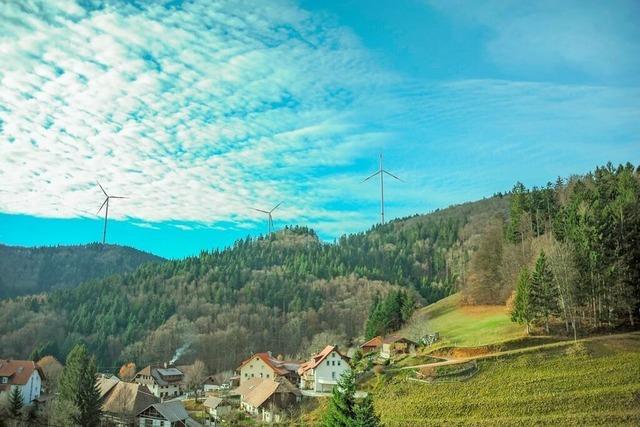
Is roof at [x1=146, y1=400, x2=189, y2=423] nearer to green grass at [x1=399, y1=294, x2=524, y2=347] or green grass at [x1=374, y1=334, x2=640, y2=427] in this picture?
green grass at [x1=374, y1=334, x2=640, y2=427]

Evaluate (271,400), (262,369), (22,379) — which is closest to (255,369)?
(262,369)

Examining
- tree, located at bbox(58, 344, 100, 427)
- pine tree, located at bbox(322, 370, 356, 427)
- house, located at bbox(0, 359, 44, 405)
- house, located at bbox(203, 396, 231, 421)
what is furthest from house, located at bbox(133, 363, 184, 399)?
pine tree, located at bbox(322, 370, 356, 427)

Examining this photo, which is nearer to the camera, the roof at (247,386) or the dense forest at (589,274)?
the dense forest at (589,274)

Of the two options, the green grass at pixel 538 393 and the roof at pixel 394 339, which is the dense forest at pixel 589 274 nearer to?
the green grass at pixel 538 393

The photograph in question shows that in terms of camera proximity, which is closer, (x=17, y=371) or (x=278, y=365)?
(x=17, y=371)

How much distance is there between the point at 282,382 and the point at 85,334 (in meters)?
90.9

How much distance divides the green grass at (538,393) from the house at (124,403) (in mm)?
30516

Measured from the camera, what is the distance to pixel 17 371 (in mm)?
69500

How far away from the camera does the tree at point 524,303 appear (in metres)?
56.4

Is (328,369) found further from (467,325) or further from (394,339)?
(467,325)

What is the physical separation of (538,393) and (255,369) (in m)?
50.0

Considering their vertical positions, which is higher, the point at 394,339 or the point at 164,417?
the point at 394,339

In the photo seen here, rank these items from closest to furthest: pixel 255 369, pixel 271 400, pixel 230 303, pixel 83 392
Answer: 1. pixel 83 392
2. pixel 271 400
3. pixel 255 369
4. pixel 230 303

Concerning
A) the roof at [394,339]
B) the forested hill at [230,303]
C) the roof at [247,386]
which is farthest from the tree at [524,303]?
the forested hill at [230,303]
